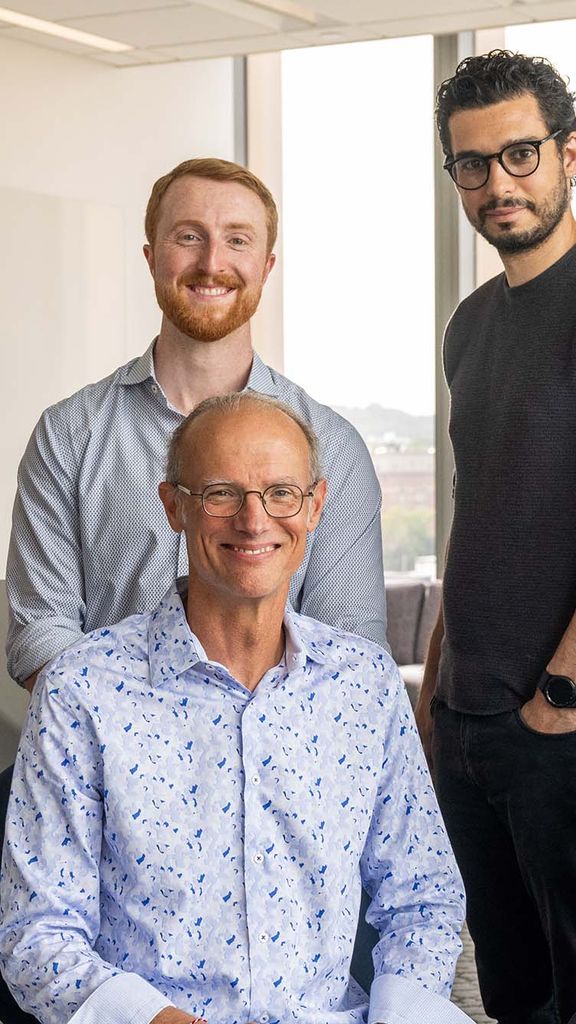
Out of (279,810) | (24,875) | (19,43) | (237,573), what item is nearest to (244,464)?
(237,573)

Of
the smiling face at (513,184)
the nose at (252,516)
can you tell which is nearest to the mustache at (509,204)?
the smiling face at (513,184)

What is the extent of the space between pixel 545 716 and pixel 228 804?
637mm

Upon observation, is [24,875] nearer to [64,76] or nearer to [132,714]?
[132,714]

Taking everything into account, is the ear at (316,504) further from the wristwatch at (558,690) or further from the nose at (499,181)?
the nose at (499,181)

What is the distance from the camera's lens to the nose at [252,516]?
1952 millimetres

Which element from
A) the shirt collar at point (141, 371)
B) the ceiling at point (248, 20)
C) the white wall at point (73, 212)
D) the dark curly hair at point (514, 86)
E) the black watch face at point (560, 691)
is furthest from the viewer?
the white wall at point (73, 212)

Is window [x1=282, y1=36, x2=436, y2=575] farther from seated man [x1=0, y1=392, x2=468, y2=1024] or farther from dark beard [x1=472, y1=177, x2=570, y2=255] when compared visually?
seated man [x1=0, y1=392, x2=468, y2=1024]

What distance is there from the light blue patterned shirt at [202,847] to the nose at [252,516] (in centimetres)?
16

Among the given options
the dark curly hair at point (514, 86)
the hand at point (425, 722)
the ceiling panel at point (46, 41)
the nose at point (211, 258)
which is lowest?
the hand at point (425, 722)

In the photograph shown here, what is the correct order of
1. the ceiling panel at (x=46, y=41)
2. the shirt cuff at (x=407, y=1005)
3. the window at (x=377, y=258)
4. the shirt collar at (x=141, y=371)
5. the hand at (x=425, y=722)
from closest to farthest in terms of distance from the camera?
the shirt cuff at (x=407, y=1005) < the shirt collar at (x=141, y=371) < the hand at (x=425, y=722) < the ceiling panel at (x=46, y=41) < the window at (x=377, y=258)

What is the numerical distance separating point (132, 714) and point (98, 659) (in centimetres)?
9

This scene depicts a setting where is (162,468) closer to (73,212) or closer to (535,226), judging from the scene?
(535,226)

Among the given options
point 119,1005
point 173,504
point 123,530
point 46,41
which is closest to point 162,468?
point 123,530

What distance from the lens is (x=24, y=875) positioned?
187 centimetres
